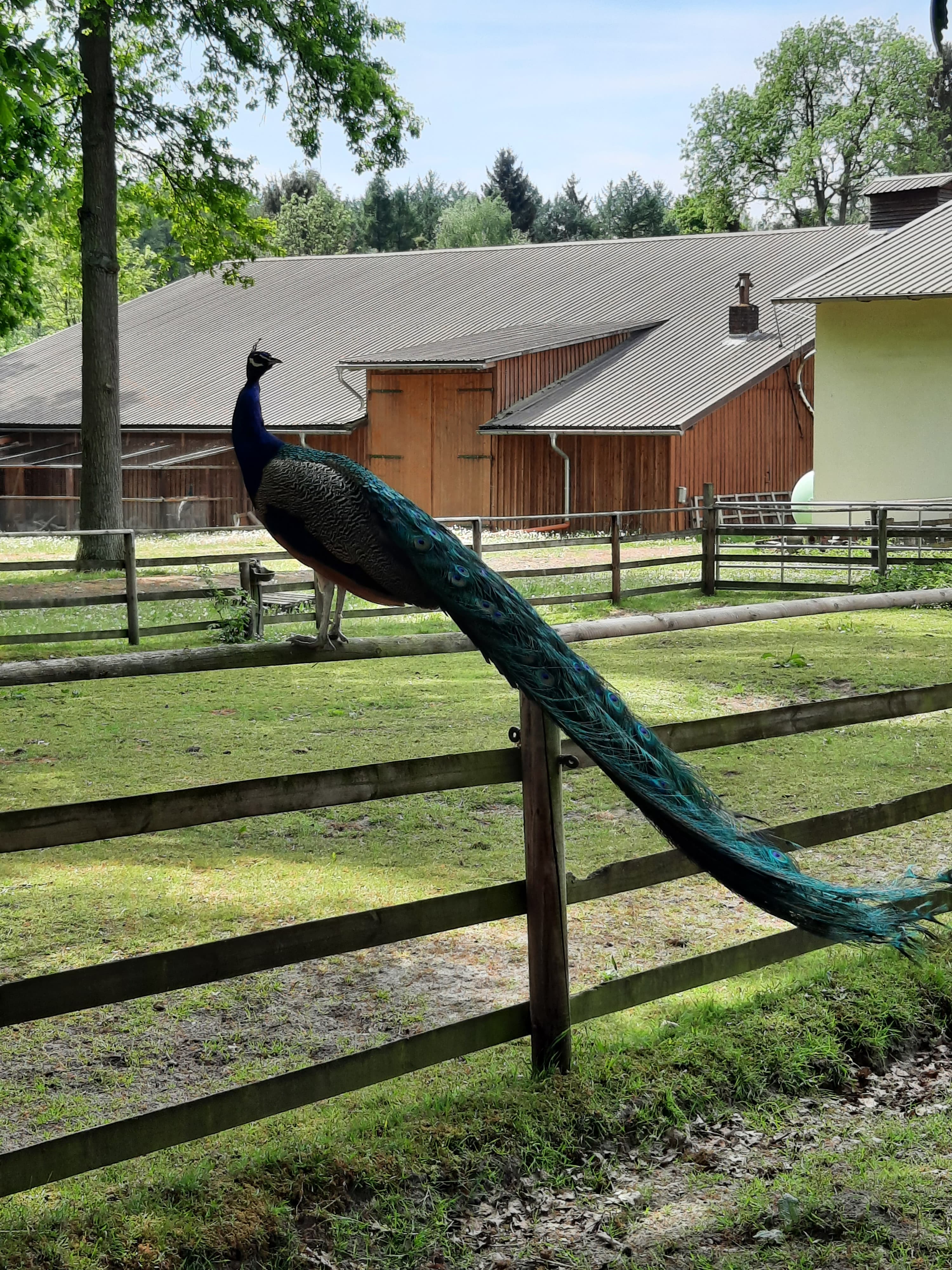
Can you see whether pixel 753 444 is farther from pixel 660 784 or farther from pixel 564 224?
pixel 564 224

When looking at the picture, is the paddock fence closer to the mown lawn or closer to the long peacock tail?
the mown lawn

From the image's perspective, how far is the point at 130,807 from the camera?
303 centimetres

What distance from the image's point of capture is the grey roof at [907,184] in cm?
2888

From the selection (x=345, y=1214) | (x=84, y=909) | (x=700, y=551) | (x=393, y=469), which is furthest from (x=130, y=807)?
(x=393, y=469)

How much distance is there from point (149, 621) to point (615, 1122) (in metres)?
12.3

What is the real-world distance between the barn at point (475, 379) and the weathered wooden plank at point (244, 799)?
80.6ft

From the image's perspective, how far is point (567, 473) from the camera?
96.2 ft

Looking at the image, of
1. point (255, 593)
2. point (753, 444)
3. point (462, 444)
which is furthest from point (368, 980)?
point (753, 444)

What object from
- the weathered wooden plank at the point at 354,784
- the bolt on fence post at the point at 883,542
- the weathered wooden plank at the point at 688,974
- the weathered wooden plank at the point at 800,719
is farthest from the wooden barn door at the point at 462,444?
the weathered wooden plank at the point at 688,974

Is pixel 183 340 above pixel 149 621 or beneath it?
above

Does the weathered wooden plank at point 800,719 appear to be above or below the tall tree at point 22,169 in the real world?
below

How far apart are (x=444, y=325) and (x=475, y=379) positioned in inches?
Result: 233

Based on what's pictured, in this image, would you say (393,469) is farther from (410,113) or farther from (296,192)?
(296,192)

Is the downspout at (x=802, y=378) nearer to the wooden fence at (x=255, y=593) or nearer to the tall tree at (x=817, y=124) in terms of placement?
the wooden fence at (x=255, y=593)
